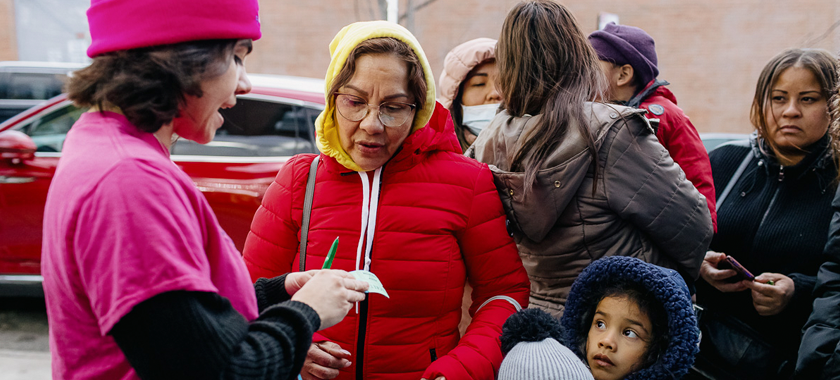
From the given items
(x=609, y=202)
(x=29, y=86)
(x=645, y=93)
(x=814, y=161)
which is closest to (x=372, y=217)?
(x=609, y=202)

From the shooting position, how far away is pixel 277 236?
1909 millimetres

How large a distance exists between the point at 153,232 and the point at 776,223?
247cm

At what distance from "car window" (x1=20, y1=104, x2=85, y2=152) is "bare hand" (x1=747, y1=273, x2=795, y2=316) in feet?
15.0

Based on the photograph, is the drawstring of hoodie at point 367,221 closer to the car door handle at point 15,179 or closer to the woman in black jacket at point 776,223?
the woman in black jacket at point 776,223

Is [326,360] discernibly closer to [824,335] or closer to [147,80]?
[147,80]

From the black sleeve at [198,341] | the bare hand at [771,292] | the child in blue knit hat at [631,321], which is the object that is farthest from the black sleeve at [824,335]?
the black sleeve at [198,341]

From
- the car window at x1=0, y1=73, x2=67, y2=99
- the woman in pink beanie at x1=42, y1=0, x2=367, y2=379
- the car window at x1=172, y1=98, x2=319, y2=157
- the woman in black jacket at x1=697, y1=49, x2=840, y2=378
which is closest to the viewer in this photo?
the woman in pink beanie at x1=42, y1=0, x2=367, y2=379

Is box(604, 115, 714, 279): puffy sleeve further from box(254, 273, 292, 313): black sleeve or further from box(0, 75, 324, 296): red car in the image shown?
box(0, 75, 324, 296): red car

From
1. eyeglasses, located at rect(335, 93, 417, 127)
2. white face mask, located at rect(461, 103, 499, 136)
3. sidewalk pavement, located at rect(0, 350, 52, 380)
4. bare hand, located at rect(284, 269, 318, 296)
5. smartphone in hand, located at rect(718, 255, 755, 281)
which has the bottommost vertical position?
sidewalk pavement, located at rect(0, 350, 52, 380)

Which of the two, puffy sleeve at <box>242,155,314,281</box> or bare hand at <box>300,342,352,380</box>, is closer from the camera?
bare hand at <box>300,342,352,380</box>

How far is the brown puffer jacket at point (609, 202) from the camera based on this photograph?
74.7 inches

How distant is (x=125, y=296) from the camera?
96cm

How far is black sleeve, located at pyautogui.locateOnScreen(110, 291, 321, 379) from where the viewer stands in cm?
98

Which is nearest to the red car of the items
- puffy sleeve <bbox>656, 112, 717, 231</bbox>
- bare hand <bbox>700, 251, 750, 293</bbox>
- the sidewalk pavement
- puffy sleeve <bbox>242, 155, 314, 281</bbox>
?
the sidewalk pavement
